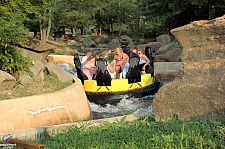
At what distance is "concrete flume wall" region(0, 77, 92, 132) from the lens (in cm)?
489

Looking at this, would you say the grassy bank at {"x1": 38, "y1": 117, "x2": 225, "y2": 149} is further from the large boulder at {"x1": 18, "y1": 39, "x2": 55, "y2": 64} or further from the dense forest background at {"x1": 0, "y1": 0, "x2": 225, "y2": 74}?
the large boulder at {"x1": 18, "y1": 39, "x2": 55, "y2": 64}

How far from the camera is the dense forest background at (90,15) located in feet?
21.9

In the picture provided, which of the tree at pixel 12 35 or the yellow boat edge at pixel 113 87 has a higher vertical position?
the tree at pixel 12 35

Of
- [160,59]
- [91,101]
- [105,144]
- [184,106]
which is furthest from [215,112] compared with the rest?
[160,59]

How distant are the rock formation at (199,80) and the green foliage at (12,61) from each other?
11.6 ft

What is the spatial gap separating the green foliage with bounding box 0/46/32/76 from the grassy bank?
3233mm

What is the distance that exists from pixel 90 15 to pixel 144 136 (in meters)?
26.9

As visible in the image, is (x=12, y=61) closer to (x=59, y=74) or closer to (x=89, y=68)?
(x=59, y=74)

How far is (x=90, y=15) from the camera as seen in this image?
29.5 metres

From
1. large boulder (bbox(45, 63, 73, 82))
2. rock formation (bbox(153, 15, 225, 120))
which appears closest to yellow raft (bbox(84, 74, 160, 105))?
large boulder (bbox(45, 63, 73, 82))

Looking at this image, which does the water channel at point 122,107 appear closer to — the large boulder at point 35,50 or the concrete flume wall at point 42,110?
the concrete flume wall at point 42,110

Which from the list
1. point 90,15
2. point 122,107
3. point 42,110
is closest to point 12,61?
point 42,110

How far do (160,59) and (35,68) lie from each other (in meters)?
7.96

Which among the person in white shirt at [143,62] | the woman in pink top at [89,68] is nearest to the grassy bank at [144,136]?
the woman in pink top at [89,68]
